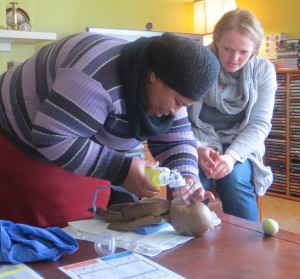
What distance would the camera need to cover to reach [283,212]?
2.78m

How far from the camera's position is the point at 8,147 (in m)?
1.15

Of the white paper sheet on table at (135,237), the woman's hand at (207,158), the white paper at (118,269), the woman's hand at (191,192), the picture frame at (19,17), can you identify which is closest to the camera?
the white paper at (118,269)

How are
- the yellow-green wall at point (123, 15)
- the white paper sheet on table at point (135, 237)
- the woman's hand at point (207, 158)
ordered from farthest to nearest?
1. the yellow-green wall at point (123, 15)
2. the woman's hand at point (207, 158)
3. the white paper sheet on table at point (135, 237)

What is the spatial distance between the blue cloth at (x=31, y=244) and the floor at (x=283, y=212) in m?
1.82

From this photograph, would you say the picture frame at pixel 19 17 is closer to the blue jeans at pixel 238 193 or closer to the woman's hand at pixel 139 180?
the blue jeans at pixel 238 193

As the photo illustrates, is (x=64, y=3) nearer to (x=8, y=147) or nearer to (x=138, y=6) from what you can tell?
(x=138, y=6)

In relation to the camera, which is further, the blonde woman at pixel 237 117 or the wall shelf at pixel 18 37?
the wall shelf at pixel 18 37

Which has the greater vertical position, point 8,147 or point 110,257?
point 8,147

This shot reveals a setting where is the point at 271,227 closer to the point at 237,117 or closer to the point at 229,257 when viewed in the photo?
the point at 229,257

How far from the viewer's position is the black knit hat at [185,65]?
912 mm

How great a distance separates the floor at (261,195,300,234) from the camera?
2.52 meters

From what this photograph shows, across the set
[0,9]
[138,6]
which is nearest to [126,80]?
[0,9]

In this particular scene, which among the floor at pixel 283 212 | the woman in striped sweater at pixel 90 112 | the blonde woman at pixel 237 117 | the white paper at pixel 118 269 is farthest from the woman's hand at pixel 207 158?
the floor at pixel 283 212

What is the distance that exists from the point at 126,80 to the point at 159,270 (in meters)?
0.41
